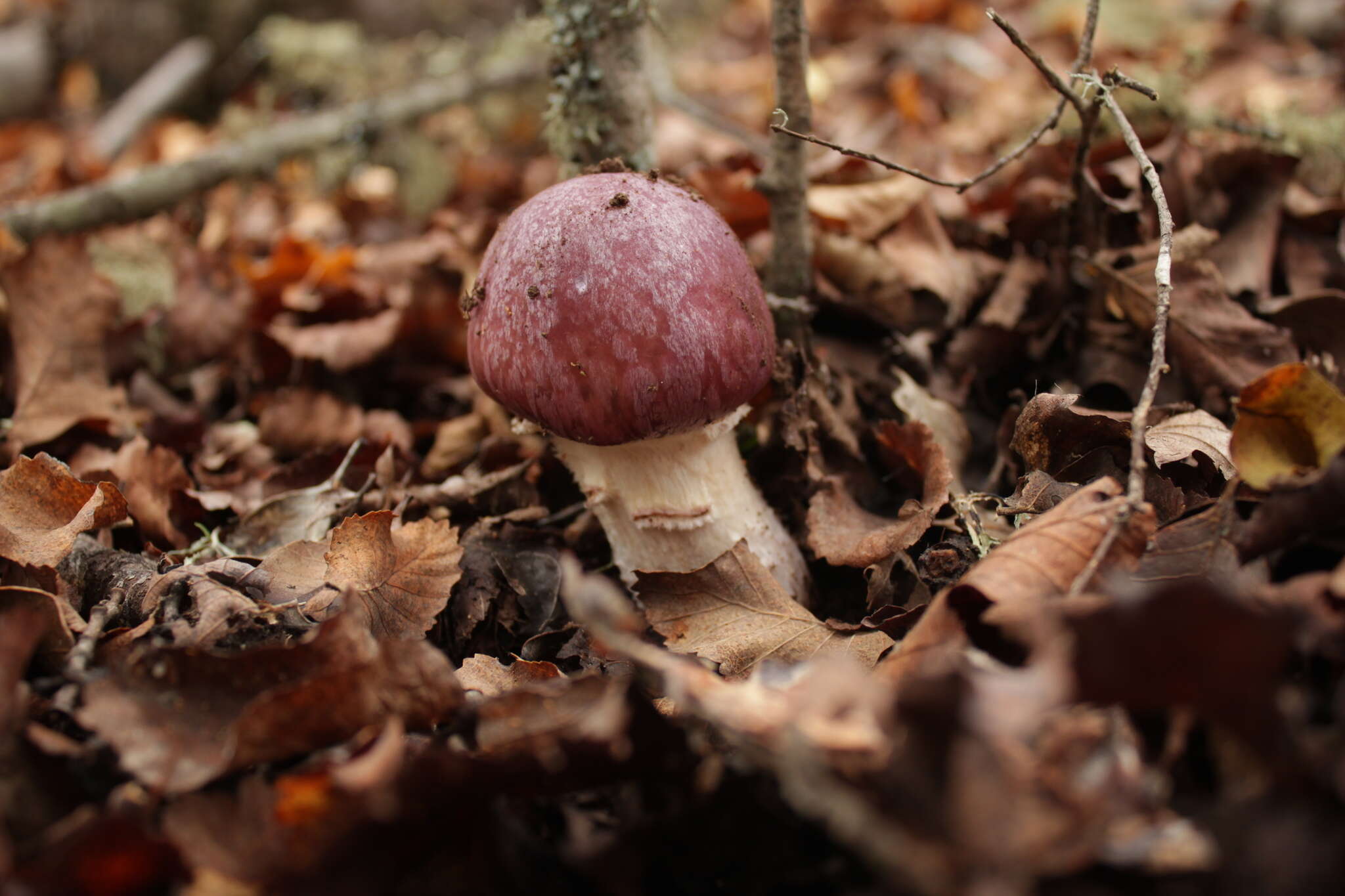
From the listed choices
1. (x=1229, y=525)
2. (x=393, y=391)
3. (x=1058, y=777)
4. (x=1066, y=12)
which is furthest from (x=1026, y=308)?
(x=1066, y=12)

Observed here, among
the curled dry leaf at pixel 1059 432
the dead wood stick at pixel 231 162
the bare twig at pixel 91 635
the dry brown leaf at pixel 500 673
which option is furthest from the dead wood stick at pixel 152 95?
the curled dry leaf at pixel 1059 432

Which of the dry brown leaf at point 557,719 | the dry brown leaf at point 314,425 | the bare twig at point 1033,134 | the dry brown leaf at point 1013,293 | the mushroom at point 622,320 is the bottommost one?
the dry brown leaf at point 314,425

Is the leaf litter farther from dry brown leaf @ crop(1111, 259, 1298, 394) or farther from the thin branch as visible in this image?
the thin branch

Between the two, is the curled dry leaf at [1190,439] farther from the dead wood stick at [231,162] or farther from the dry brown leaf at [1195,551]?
the dead wood stick at [231,162]

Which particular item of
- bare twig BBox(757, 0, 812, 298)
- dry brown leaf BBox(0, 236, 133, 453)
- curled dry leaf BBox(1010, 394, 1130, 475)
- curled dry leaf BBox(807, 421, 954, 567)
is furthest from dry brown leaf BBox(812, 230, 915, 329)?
dry brown leaf BBox(0, 236, 133, 453)

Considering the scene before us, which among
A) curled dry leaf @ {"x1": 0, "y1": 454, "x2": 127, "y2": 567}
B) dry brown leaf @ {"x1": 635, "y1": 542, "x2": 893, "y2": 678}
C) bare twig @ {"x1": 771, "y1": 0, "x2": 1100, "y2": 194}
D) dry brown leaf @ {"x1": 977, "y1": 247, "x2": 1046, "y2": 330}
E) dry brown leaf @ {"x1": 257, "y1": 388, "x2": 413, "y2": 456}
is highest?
bare twig @ {"x1": 771, "y1": 0, "x2": 1100, "y2": 194}

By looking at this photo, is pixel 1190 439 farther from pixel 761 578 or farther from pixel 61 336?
pixel 61 336
